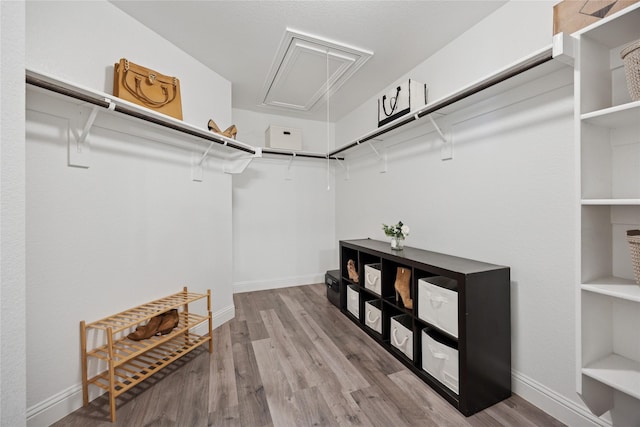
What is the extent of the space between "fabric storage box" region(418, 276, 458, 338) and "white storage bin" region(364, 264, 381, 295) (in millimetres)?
504

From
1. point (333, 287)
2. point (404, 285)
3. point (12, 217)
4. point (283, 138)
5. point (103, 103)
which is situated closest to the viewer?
point (12, 217)

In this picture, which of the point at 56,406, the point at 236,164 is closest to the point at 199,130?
the point at 236,164

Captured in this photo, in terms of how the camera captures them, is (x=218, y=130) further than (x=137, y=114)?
Yes

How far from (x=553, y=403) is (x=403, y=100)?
85.7 inches

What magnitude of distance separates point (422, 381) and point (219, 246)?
2.02 metres

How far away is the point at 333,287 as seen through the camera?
2982 millimetres

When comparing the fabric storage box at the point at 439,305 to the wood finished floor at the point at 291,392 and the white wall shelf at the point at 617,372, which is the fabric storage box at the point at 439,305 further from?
the white wall shelf at the point at 617,372

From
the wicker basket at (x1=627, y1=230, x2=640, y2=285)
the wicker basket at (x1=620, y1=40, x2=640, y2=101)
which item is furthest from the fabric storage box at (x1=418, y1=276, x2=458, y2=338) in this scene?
the wicker basket at (x1=620, y1=40, x2=640, y2=101)

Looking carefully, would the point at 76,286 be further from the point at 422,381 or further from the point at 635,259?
the point at 635,259

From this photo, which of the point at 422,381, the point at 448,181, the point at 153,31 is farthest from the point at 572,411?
the point at 153,31

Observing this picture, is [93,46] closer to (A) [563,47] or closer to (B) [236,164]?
(B) [236,164]

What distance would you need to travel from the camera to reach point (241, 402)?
1.50 metres

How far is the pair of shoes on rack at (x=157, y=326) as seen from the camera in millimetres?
1624

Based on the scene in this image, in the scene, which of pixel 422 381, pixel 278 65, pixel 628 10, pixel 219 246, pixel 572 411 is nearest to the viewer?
pixel 628 10
